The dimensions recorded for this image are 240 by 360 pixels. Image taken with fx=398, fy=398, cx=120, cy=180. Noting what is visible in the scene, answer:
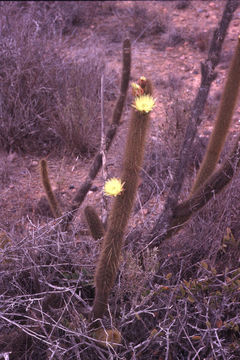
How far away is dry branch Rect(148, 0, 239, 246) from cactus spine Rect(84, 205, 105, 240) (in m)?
0.32

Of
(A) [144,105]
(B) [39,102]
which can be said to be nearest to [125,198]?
(A) [144,105]

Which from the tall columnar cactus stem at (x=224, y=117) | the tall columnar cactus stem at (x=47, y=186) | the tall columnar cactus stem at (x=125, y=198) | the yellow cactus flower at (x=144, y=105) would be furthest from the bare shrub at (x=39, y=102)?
the yellow cactus flower at (x=144, y=105)

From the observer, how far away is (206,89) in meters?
2.09

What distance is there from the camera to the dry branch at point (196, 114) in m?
2.04

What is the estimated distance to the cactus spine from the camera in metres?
2.36

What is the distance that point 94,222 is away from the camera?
94.7 inches

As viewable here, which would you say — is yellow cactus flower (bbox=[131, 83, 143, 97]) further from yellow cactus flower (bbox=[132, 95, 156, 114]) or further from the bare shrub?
the bare shrub

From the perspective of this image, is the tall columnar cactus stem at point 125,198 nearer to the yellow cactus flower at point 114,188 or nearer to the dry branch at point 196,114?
the yellow cactus flower at point 114,188

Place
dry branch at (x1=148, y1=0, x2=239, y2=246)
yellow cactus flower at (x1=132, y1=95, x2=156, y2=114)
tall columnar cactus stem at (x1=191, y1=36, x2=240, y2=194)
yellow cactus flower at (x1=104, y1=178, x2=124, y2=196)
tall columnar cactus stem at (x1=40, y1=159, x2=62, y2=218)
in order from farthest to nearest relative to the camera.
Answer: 1. tall columnar cactus stem at (x1=40, y1=159, x2=62, y2=218)
2. tall columnar cactus stem at (x1=191, y1=36, x2=240, y2=194)
3. dry branch at (x1=148, y1=0, x2=239, y2=246)
4. yellow cactus flower at (x1=104, y1=178, x2=124, y2=196)
5. yellow cactus flower at (x1=132, y1=95, x2=156, y2=114)

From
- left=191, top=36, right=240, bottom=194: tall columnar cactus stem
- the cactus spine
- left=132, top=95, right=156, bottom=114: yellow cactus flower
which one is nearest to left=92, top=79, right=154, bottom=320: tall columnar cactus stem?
left=132, top=95, right=156, bottom=114: yellow cactus flower

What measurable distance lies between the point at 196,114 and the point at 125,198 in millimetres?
760

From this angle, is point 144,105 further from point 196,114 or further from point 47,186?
point 47,186

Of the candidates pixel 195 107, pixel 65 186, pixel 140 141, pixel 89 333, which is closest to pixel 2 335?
pixel 89 333

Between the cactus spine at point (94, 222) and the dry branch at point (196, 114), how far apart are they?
319mm
